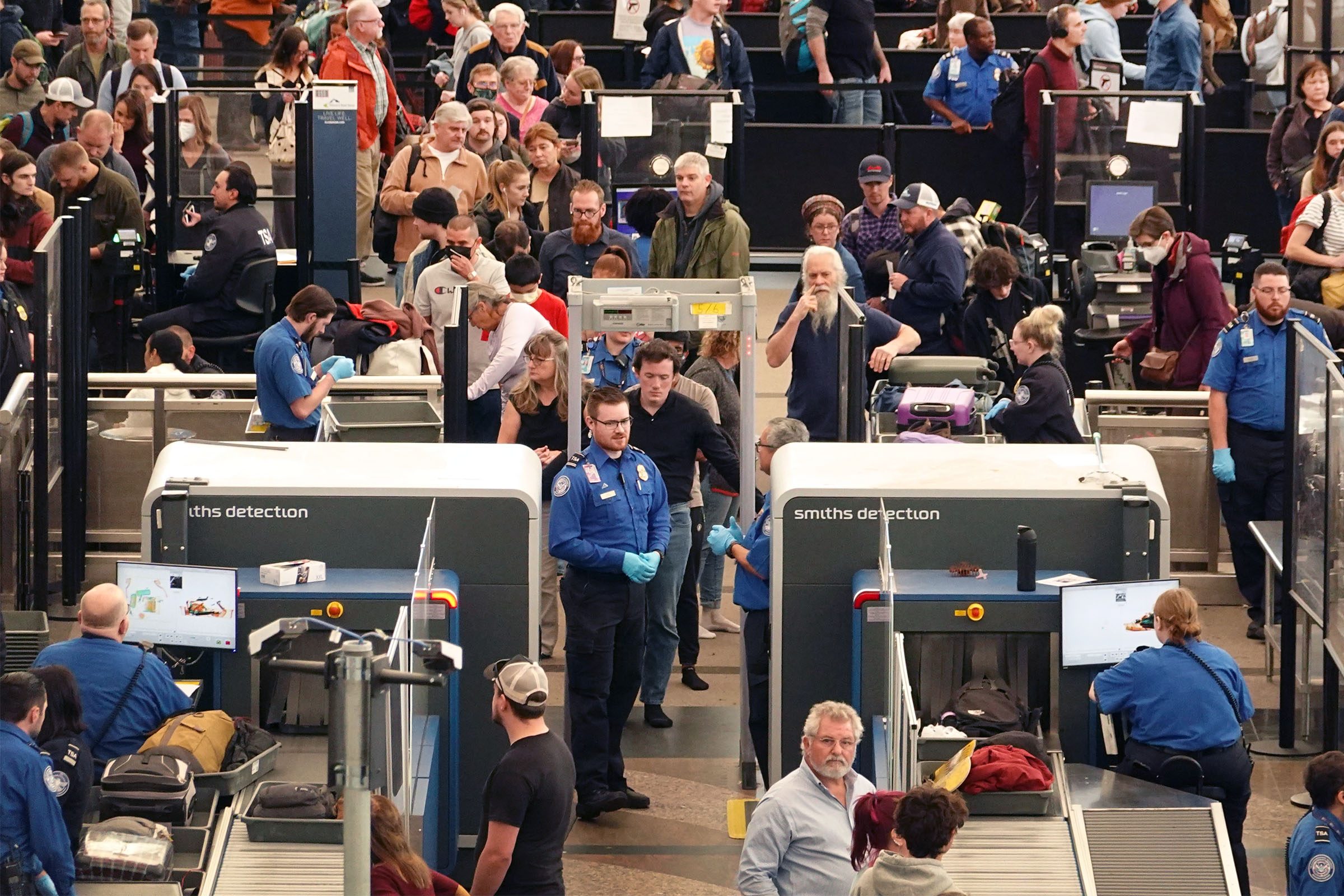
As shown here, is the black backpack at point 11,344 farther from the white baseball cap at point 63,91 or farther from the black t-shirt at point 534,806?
the black t-shirt at point 534,806

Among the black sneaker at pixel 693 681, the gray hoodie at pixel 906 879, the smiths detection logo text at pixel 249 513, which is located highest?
the smiths detection logo text at pixel 249 513

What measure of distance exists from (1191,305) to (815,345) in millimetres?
2736

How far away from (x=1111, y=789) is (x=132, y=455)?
20.4ft

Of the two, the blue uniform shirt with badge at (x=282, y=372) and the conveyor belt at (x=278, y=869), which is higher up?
the blue uniform shirt with badge at (x=282, y=372)

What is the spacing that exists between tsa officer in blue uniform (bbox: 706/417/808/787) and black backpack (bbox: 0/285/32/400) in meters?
4.31

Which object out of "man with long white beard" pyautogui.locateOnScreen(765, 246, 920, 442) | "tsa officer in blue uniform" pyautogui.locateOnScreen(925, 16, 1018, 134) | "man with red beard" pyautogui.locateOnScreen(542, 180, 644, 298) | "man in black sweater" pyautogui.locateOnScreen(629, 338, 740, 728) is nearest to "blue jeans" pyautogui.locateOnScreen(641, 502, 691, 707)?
"man in black sweater" pyautogui.locateOnScreen(629, 338, 740, 728)

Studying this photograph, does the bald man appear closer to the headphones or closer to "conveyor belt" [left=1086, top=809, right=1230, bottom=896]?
"conveyor belt" [left=1086, top=809, right=1230, bottom=896]

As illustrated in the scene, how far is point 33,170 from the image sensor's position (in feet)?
43.1

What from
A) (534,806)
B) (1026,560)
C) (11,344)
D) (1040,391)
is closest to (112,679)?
(534,806)

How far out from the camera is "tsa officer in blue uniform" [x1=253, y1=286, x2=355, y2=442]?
10.7 metres

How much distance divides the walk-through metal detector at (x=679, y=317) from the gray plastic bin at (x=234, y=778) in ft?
8.04

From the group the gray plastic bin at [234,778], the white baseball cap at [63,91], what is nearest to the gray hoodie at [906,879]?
the gray plastic bin at [234,778]

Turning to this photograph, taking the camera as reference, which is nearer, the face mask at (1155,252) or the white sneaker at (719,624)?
the white sneaker at (719,624)

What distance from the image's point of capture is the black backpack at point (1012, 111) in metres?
17.2
